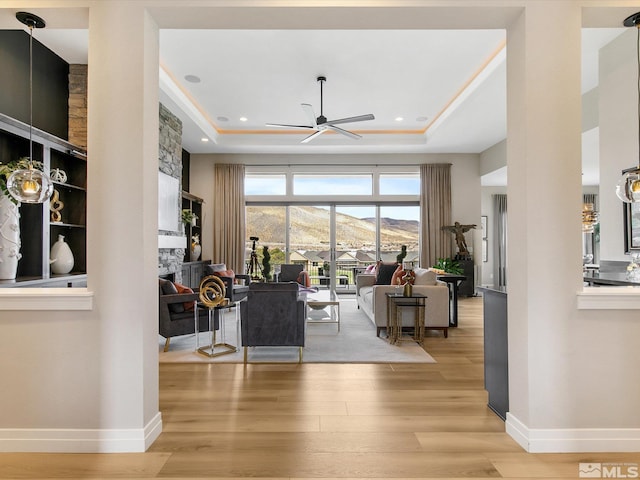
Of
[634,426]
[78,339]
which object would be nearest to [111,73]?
[78,339]

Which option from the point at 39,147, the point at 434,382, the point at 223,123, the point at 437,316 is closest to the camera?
the point at 434,382

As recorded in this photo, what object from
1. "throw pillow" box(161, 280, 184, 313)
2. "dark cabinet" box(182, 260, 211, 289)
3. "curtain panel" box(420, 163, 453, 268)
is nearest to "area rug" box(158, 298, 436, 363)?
"throw pillow" box(161, 280, 184, 313)

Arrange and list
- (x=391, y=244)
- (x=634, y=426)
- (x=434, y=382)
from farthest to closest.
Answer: (x=391, y=244) < (x=434, y=382) < (x=634, y=426)

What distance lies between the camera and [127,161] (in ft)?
6.96

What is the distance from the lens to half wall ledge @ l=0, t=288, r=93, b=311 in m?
2.09

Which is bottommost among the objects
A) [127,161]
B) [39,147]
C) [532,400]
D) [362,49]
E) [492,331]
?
[532,400]

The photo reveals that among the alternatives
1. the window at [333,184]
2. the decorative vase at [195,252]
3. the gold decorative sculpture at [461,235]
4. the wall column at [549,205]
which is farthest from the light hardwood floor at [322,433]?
the window at [333,184]

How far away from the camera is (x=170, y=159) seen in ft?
19.5

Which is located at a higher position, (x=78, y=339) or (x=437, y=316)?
(x=78, y=339)

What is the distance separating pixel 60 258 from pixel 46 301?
200cm

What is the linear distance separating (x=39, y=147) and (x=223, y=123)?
390 cm

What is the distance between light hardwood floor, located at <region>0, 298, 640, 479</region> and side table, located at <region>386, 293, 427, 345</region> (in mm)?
1008

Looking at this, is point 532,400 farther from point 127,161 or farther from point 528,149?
point 127,161

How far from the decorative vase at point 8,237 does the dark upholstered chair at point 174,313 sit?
134cm
